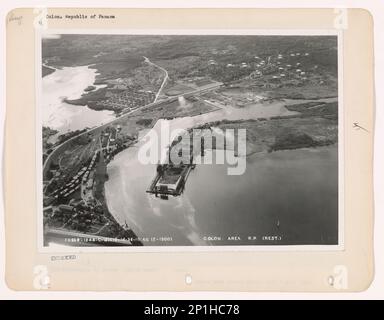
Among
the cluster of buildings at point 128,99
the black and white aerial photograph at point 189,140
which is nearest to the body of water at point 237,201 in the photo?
the black and white aerial photograph at point 189,140

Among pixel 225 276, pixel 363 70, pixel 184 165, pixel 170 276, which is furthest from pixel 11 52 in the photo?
pixel 363 70

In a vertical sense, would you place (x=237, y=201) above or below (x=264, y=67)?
below

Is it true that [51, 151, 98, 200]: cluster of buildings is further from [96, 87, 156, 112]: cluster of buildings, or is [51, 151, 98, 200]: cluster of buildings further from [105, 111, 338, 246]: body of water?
[96, 87, 156, 112]: cluster of buildings

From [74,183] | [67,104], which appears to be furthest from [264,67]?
[74,183]

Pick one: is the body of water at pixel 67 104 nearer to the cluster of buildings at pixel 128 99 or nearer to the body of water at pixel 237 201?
the cluster of buildings at pixel 128 99

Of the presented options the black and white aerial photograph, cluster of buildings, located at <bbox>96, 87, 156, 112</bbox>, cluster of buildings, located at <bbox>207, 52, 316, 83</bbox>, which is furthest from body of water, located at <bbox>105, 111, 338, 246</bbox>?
cluster of buildings, located at <bbox>207, 52, 316, 83</bbox>

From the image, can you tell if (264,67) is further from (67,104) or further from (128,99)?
(67,104)

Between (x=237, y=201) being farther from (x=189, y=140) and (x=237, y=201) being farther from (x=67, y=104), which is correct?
(x=67, y=104)

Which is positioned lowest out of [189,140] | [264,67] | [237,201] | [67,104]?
[237,201]
